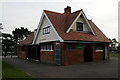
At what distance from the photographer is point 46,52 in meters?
18.7

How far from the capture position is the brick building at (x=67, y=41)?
15562 mm

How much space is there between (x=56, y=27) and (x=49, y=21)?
1447 millimetres

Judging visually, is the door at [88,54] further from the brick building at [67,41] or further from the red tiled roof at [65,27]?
the red tiled roof at [65,27]

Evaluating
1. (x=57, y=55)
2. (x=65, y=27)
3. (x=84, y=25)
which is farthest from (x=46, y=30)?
(x=84, y=25)

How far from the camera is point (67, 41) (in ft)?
48.9

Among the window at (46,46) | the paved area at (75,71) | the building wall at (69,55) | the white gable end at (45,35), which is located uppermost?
the white gable end at (45,35)

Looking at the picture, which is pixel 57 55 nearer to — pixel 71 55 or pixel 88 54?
pixel 71 55

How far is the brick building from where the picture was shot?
15.6 meters

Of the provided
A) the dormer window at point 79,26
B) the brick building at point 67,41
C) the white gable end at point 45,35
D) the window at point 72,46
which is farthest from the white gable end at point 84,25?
the white gable end at point 45,35

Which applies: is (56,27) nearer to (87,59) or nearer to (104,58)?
(87,59)

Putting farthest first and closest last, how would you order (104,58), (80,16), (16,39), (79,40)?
Answer: (16,39) < (104,58) < (80,16) < (79,40)

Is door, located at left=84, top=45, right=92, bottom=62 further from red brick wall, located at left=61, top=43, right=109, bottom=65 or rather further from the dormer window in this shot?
the dormer window

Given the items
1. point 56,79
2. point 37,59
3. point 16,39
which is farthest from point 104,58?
point 16,39

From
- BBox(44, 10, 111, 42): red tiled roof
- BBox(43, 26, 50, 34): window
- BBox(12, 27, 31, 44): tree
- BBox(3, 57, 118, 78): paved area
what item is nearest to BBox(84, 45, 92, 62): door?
BBox(44, 10, 111, 42): red tiled roof
